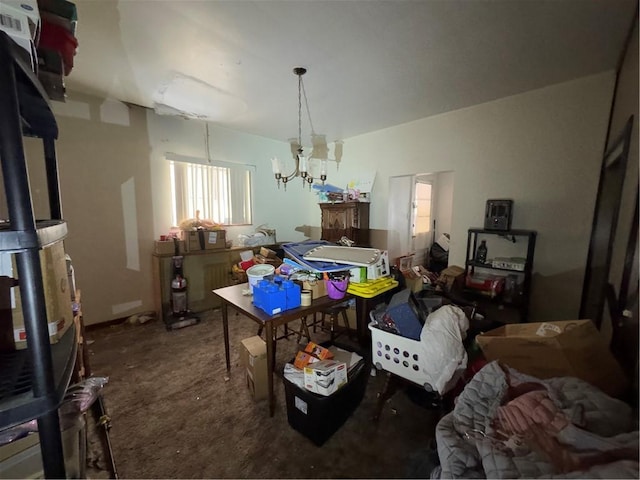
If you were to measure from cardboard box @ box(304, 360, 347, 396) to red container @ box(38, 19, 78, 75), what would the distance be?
1.88m

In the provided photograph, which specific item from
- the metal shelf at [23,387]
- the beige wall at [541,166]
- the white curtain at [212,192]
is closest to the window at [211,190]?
the white curtain at [212,192]

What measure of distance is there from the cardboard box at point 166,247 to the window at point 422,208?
3.74 m

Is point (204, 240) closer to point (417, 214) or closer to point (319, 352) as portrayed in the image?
point (319, 352)

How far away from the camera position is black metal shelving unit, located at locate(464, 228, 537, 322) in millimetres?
2584

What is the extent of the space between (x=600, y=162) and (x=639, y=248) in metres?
1.85

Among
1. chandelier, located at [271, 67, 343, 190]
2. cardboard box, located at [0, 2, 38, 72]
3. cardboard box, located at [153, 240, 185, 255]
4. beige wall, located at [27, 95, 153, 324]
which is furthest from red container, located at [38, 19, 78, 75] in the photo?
cardboard box, located at [153, 240, 185, 255]

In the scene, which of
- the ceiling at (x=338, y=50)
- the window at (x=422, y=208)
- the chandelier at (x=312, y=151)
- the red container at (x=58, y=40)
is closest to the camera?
the red container at (x=58, y=40)

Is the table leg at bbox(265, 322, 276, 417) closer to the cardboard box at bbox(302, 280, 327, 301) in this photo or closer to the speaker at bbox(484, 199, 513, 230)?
the cardboard box at bbox(302, 280, 327, 301)

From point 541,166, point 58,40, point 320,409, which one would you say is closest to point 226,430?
point 320,409

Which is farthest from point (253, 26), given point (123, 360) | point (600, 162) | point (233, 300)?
point (600, 162)

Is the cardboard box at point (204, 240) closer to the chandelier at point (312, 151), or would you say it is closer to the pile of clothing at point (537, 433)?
the chandelier at point (312, 151)

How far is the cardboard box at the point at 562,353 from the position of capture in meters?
1.02

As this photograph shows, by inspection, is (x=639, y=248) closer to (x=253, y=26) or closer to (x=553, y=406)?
(x=553, y=406)

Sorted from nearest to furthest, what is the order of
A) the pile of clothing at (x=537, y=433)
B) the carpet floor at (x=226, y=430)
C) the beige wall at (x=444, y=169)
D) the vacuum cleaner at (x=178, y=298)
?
the pile of clothing at (x=537, y=433), the carpet floor at (x=226, y=430), the beige wall at (x=444, y=169), the vacuum cleaner at (x=178, y=298)
